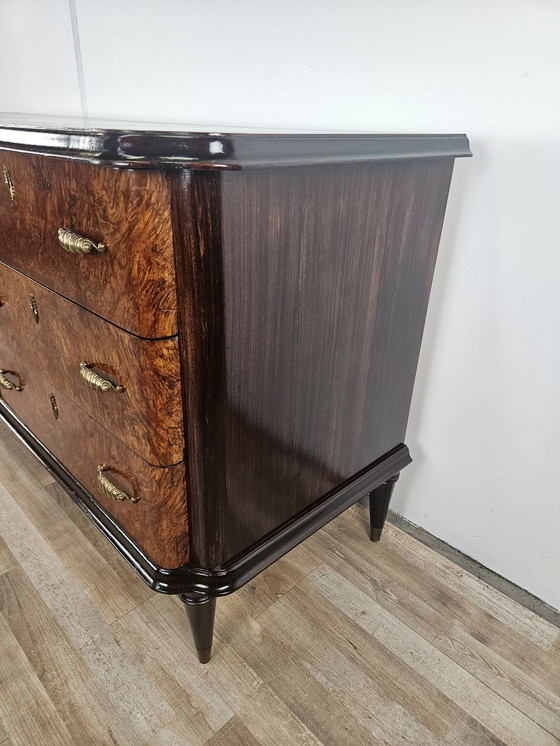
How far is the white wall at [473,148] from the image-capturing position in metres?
0.73

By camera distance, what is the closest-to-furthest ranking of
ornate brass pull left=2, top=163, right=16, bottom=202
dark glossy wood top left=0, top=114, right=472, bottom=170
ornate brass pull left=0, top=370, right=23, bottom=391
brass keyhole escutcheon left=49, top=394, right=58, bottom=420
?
dark glossy wood top left=0, top=114, right=472, bottom=170
ornate brass pull left=2, top=163, right=16, bottom=202
brass keyhole escutcheon left=49, top=394, right=58, bottom=420
ornate brass pull left=0, top=370, right=23, bottom=391

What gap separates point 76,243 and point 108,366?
0.49 ft

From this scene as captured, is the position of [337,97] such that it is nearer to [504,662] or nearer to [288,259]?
[288,259]

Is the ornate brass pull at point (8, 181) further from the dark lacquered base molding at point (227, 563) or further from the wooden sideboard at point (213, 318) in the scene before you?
the dark lacquered base molding at point (227, 563)

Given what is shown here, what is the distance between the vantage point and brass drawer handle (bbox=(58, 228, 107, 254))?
0.56 metres

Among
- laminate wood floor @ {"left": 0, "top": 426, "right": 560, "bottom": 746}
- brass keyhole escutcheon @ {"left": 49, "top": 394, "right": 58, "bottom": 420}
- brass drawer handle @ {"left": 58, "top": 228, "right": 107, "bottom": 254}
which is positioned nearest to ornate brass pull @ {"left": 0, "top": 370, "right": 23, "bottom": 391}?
brass keyhole escutcheon @ {"left": 49, "top": 394, "right": 58, "bottom": 420}

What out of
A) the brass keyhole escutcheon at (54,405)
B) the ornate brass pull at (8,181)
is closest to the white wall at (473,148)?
the ornate brass pull at (8,181)

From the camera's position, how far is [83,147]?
19.9 inches

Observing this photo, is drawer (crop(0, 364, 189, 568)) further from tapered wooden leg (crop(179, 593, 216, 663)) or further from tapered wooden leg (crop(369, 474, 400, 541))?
tapered wooden leg (crop(369, 474, 400, 541))

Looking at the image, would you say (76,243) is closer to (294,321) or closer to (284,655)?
(294,321)

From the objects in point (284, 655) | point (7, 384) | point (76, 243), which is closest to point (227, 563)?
point (284, 655)

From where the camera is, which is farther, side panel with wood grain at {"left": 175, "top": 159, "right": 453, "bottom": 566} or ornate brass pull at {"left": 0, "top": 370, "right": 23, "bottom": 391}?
ornate brass pull at {"left": 0, "top": 370, "right": 23, "bottom": 391}

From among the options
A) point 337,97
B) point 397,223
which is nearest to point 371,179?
point 397,223

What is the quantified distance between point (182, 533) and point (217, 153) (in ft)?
1.54
